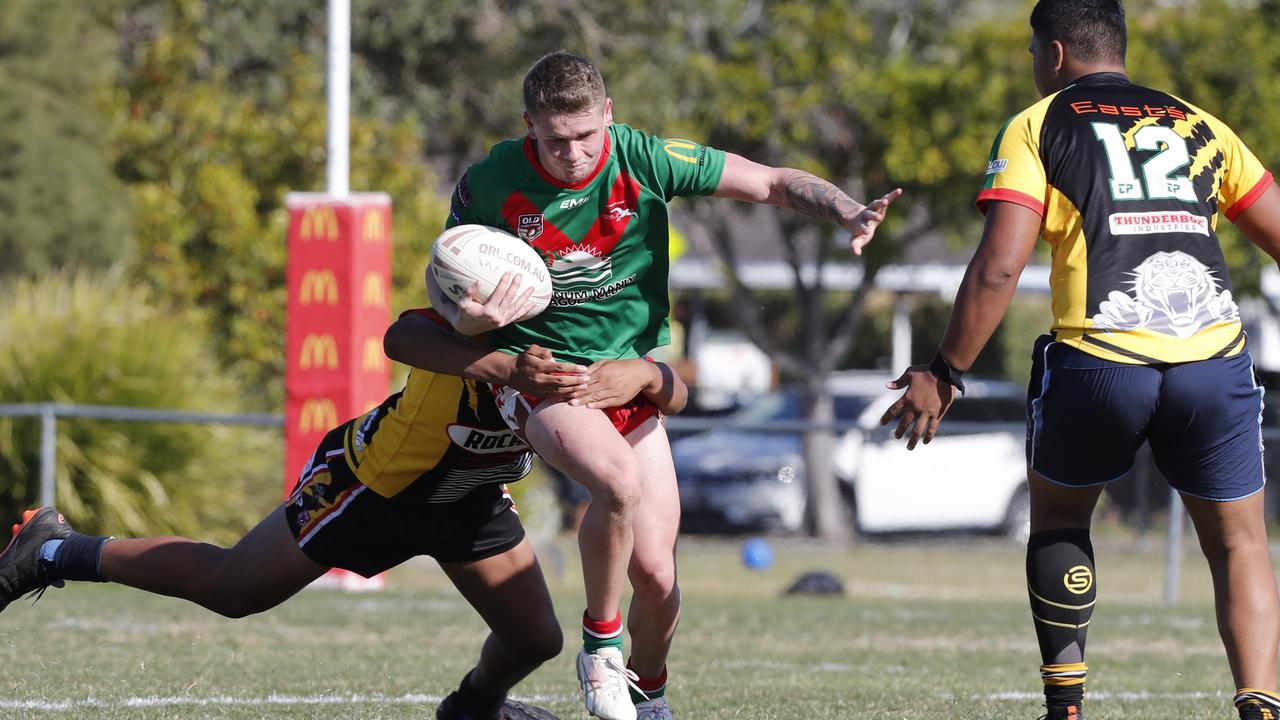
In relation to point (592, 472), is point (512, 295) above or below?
above

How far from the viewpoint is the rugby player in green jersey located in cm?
489

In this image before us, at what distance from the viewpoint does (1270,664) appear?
16.2ft

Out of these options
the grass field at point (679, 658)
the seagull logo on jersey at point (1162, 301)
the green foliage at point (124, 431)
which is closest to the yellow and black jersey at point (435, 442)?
the grass field at point (679, 658)

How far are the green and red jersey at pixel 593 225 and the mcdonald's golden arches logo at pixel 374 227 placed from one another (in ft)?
25.8

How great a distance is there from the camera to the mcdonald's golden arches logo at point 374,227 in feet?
42.5

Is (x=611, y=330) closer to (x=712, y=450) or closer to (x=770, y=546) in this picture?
(x=770, y=546)

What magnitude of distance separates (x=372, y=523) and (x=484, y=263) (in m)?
0.93

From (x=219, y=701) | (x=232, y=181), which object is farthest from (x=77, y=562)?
(x=232, y=181)

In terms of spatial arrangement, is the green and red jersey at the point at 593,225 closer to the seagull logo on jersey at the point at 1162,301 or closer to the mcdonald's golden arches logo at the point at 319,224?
the seagull logo on jersey at the point at 1162,301

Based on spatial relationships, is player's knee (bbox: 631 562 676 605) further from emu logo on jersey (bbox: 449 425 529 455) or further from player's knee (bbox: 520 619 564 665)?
emu logo on jersey (bbox: 449 425 529 455)

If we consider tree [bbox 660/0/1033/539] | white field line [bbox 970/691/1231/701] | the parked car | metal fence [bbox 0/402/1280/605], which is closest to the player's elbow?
white field line [bbox 970/691/1231/701]

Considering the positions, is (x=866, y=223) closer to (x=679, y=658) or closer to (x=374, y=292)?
(x=679, y=658)

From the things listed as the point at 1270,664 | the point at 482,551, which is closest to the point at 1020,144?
the point at 1270,664

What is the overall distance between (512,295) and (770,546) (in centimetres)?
1254
